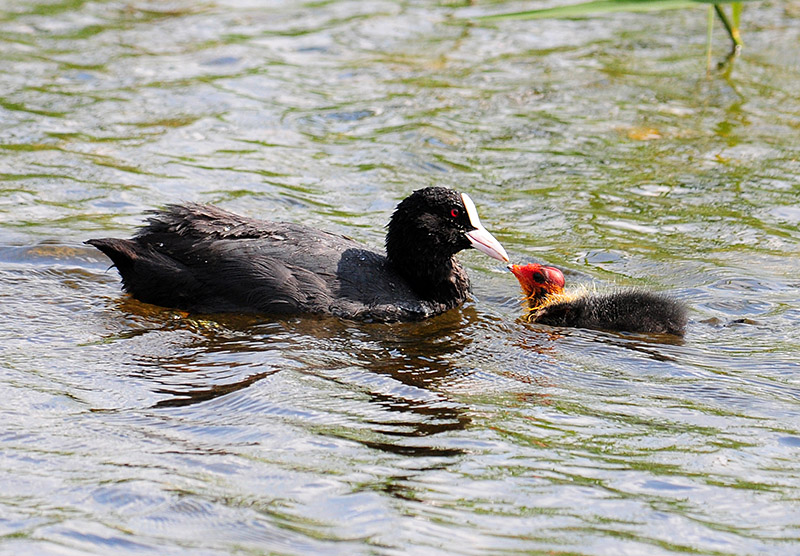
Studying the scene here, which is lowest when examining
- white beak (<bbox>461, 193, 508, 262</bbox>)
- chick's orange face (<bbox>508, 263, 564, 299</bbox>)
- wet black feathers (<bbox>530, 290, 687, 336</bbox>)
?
wet black feathers (<bbox>530, 290, 687, 336</bbox>)

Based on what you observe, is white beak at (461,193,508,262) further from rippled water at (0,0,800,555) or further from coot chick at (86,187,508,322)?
rippled water at (0,0,800,555)

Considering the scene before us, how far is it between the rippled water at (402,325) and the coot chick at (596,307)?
113 millimetres

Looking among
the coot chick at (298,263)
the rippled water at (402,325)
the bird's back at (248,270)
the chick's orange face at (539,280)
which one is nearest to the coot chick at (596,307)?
the chick's orange face at (539,280)

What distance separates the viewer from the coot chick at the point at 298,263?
18.6 ft

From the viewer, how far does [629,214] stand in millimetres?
7367

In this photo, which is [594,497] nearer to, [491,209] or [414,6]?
[491,209]

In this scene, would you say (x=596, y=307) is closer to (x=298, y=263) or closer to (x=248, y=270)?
(x=298, y=263)

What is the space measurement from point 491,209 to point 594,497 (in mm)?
3948

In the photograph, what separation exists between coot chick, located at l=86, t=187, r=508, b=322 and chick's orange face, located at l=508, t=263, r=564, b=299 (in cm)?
17

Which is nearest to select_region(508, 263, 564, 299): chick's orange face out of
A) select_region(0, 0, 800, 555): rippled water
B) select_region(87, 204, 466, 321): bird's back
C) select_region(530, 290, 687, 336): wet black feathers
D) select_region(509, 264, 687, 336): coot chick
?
select_region(509, 264, 687, 336): coot chick

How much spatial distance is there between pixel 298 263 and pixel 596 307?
60.8 inches

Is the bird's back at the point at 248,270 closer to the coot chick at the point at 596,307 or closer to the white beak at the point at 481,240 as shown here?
the white beak at the point at 481,240

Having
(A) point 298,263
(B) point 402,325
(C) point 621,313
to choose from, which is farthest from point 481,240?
(A) point 298,263

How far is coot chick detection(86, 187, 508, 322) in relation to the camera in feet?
18.6
